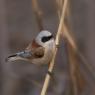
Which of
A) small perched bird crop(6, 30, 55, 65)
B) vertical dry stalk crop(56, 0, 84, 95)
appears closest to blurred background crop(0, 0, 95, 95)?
small perched bird crop(6, 30, 55, 65)

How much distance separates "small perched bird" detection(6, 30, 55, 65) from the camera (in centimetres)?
189

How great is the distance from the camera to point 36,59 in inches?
79.0

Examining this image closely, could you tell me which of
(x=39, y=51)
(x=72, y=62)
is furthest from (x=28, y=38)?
(x=72, y=62)

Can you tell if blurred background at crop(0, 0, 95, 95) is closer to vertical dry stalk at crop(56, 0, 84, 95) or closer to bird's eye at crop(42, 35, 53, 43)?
bird's eye at crop(42, 35, 53, 43)

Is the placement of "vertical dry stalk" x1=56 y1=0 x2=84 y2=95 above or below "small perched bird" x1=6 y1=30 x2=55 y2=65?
below

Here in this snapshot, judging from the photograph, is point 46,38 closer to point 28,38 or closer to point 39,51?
point 39,51

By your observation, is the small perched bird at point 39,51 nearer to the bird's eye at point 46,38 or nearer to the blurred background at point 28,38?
the bird's eye at point 46,38

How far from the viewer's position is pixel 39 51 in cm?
199

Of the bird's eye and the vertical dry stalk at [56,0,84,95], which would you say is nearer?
the vertical dry stalk at [56,0,84,95]

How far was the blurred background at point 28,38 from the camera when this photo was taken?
3.25 m

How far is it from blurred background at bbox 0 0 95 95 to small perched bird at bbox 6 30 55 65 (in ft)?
3.37

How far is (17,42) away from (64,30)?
2.06 metres

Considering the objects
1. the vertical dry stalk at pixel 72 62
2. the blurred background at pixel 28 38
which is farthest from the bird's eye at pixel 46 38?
the blurred background at pixel 28 38

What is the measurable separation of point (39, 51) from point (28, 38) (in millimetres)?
1887
